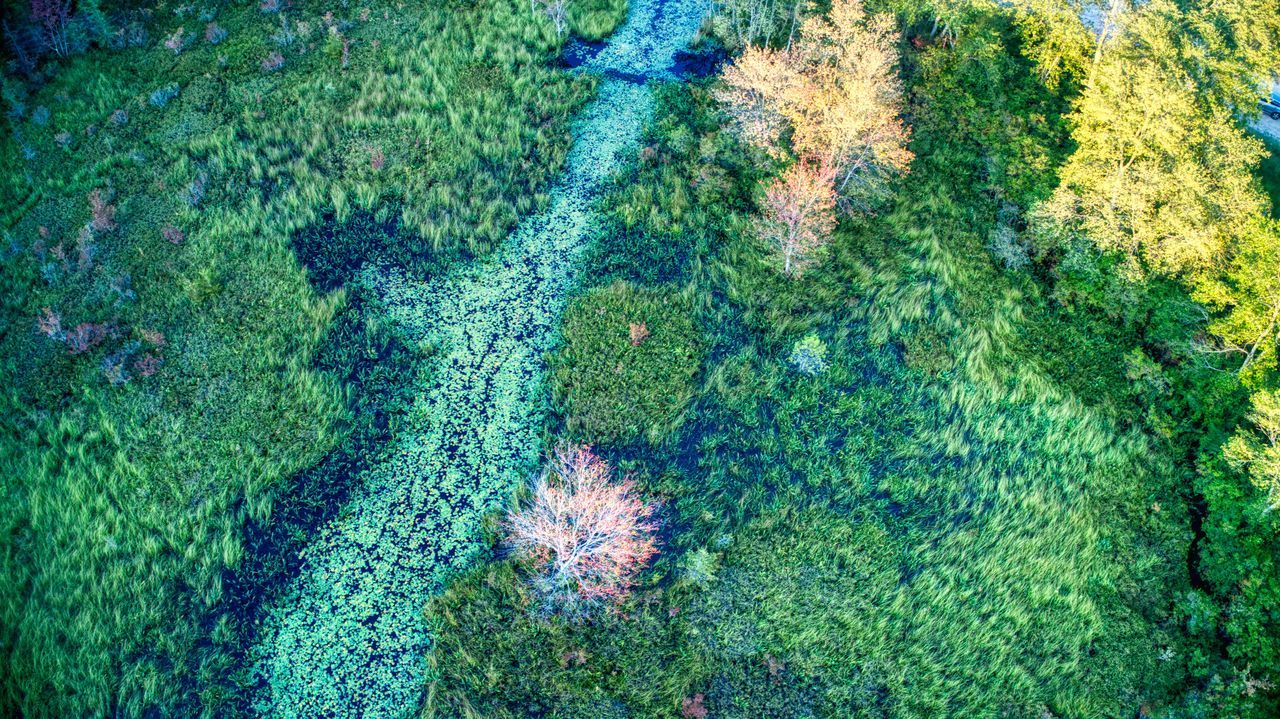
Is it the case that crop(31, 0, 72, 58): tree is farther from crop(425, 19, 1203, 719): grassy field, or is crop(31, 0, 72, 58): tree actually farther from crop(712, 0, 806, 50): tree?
crop(712, 0, 806, 50): tree

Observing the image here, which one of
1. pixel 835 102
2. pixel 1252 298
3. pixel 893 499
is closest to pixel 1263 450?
pixel 1252 298

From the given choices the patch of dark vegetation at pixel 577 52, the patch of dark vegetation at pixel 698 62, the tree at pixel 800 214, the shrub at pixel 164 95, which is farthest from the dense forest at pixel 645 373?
the patch of dark vegetation at pixel 577 52

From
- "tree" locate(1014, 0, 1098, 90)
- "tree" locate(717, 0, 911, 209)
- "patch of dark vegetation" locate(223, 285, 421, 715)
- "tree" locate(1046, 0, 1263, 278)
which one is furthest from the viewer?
"tree" locate(1014, 0, 1098, 90)

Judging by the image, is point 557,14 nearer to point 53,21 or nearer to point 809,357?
point 809,357

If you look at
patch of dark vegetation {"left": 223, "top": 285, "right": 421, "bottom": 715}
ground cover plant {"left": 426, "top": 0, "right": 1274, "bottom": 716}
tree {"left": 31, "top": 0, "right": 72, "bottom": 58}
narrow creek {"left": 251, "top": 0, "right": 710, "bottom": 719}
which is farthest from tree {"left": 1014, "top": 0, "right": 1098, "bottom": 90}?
tree {"left": 31, "top": 0, "right": 72, "bottom": 58}

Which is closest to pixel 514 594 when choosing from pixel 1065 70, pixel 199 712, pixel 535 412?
pixel 535 412
